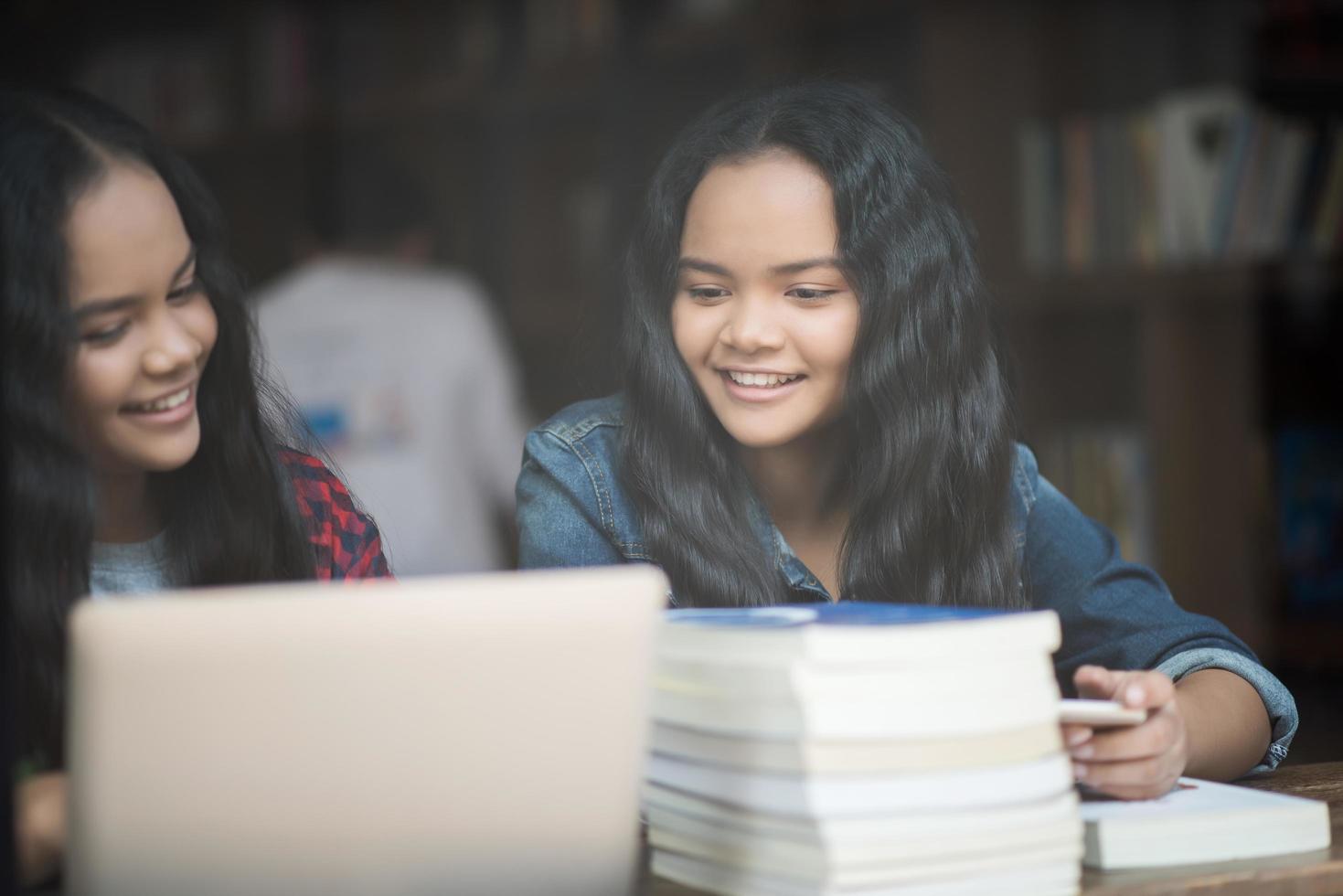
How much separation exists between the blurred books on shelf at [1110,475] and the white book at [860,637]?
6.03 ft

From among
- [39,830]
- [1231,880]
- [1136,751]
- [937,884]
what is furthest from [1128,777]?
[39,830]

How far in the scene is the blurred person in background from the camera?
2432 mm

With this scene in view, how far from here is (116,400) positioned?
1061 millimetres

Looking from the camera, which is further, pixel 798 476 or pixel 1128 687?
pixel 798 476

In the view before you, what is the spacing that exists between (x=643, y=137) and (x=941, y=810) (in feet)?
7.95

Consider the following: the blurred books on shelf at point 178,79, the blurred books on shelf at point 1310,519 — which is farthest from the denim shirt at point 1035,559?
the blurred books on shelf at point 178,79

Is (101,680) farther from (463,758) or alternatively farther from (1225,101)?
(1225,101)

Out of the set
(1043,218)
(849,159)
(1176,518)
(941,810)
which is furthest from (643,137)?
(941,810)

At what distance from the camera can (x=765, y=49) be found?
118 inches

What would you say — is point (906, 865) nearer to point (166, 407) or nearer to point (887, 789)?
point (887, 789)

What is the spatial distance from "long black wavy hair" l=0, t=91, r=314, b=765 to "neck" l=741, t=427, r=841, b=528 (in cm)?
46

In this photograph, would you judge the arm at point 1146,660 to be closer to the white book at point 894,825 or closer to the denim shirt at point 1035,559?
the denim shirt at point 1035,559

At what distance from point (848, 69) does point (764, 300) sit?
136 cm

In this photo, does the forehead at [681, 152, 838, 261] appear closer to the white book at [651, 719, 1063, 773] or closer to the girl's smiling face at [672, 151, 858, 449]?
the girl's smiling face at [672, 151, 858, 449]
